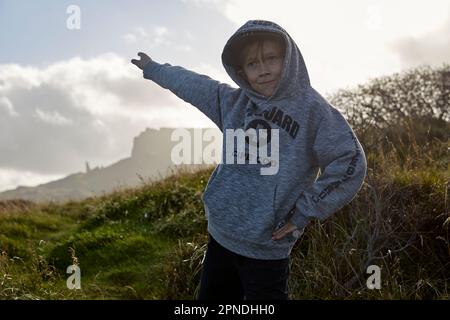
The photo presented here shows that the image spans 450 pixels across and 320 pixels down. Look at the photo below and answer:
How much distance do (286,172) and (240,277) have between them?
2.03ft

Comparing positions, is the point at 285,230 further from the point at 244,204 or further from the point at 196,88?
the point at 196,88

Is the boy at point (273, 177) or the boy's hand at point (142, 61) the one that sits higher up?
the boy's hand at point (142, 61)

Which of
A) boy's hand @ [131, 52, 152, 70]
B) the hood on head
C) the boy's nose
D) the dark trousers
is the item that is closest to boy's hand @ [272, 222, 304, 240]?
the dark trousers

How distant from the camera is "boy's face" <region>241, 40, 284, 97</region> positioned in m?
2.73

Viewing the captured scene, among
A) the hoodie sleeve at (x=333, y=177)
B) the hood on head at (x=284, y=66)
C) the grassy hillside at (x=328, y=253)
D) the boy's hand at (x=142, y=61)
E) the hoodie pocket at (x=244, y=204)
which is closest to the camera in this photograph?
the hoodie sleeve at (x=333, y=177)

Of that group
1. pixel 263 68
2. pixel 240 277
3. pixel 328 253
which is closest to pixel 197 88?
pixel 263 68

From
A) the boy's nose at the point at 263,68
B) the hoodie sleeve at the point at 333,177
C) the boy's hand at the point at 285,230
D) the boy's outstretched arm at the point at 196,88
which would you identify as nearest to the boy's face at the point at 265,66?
the boy's nose at the point at 263,68

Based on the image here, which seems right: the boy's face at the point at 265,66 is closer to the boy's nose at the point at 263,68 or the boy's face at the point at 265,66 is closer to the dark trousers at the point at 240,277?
the boy's nose at the point at 263,68

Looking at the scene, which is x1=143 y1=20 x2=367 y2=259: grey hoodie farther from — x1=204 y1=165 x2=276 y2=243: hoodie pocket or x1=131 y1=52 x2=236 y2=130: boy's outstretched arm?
x1=131 y1=52 x2=236 y2=130: boy's outstretched arm

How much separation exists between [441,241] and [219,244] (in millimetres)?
2498

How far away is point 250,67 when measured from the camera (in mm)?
2809

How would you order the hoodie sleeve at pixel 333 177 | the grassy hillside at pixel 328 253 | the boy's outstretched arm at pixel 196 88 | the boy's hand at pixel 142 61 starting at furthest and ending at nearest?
the grassy hillside at pixel 328 253, the boy's hand at pixel 142 61, the boy's outstretched arm at pixel 196 88, the hoodie sleeve at pixel 333 177

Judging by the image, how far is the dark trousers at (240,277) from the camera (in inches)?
103

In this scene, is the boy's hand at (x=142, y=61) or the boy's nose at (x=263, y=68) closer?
the boy's nose at (x=263, y=68)
